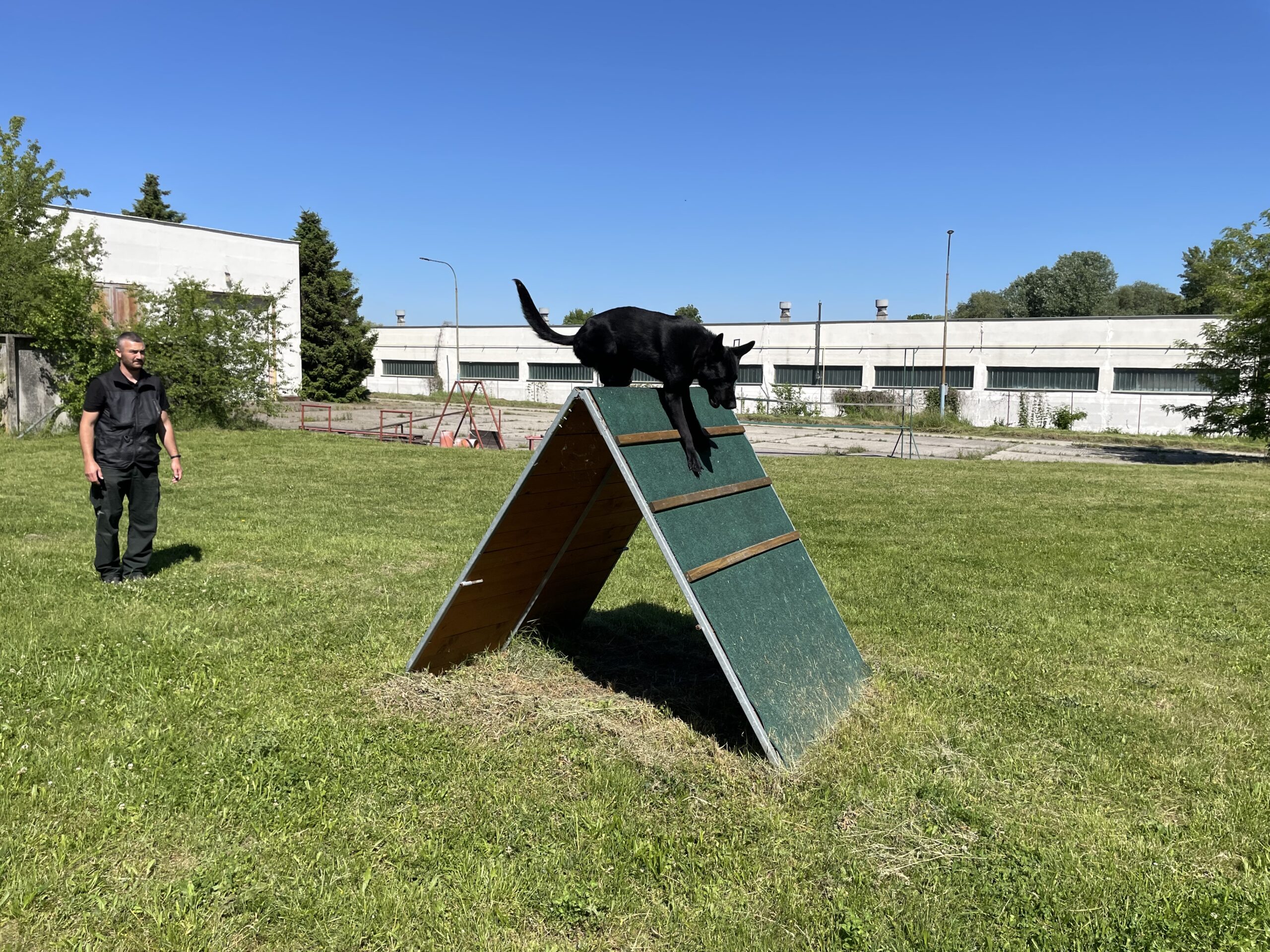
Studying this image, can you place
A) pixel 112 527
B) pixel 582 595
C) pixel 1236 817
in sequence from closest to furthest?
pixel 1236 817 < pixel 582 595 < pixel 112 527

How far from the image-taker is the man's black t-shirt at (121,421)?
23.4 ft

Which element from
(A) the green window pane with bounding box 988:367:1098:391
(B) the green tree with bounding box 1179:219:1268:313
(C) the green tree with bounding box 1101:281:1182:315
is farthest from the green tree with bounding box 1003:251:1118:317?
(B) the green tree with bounding box 1179:219:1268:313

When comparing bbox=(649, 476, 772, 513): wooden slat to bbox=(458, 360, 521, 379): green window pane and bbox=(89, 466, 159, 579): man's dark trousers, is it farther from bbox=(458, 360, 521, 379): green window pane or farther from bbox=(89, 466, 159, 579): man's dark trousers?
bbox=(458, 360, 521, 379): green window pane

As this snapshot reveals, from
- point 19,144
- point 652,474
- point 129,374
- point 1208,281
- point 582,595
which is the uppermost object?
point 19,144

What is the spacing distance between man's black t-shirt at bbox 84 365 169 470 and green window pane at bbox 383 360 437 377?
183 ft

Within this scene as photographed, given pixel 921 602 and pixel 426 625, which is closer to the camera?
pixel 426 625

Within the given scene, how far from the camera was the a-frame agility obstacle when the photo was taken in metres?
4.30

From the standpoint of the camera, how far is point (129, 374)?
7242 millimetres

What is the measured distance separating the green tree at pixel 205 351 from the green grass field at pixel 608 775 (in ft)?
50.5

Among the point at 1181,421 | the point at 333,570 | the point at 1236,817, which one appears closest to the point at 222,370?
the point at 333,570

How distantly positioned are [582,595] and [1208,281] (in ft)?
95.9

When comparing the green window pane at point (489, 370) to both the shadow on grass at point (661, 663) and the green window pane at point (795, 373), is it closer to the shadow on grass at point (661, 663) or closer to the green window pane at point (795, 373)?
the green window pane at point (795, 373)

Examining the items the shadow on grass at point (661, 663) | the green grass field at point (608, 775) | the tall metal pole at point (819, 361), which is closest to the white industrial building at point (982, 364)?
the tall metal pole at point (819, 361)

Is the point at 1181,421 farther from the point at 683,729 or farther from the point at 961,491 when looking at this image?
the point at 683,729
